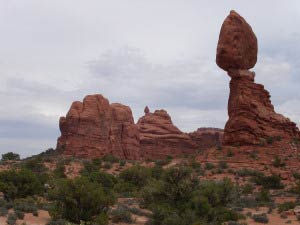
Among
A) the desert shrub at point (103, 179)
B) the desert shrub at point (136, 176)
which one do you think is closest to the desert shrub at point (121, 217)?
the desert shrub at point (103, 179)

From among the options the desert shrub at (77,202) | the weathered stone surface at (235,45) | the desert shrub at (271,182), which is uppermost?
the weathered stone surface at (235,45)

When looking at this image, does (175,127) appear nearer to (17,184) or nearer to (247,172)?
(247,172)

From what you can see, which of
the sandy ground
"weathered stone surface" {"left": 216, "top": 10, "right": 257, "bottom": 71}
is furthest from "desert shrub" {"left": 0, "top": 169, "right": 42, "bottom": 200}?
"weathered stone surface" {"left": 216, "top": 10, "right": 257, "bottom": 71}

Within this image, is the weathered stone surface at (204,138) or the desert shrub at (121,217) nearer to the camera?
the desert shrub at (121,217)

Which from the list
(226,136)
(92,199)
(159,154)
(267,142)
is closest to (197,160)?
(226,136)

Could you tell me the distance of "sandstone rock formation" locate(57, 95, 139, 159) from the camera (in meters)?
61.6

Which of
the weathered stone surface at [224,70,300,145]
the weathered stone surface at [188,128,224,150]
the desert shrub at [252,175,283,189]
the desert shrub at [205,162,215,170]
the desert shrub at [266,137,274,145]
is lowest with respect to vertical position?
the desert shrub at [252,175,283,189]

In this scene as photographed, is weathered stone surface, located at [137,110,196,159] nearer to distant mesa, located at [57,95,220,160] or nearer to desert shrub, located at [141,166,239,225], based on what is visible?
distant mesa, located at [57,95,220,160]

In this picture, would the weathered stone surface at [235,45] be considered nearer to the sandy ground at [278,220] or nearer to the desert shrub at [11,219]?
the sandy ground at [278,220]

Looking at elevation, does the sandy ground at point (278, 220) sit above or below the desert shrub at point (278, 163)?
below

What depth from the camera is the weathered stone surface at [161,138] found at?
251ft

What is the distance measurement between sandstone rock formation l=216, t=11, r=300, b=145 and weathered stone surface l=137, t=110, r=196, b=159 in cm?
3392

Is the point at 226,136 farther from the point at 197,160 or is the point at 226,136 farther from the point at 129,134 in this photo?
the point at 129,134

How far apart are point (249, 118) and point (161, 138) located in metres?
38.5
